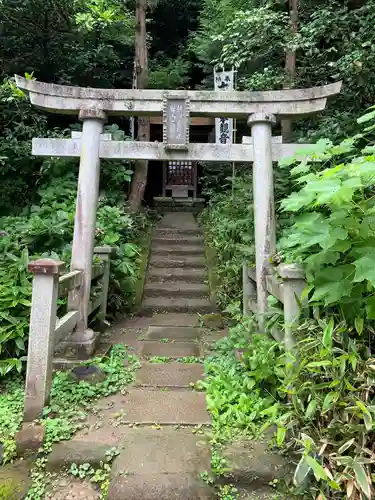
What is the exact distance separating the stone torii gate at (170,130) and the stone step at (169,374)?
0.96 metres

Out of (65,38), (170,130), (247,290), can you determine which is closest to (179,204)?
(65,38)

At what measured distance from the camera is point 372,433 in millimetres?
2111

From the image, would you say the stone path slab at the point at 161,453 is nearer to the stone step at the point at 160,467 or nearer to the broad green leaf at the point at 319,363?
the stone step at the point at 160,467

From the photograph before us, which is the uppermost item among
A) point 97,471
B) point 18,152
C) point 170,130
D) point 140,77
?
point 140,77

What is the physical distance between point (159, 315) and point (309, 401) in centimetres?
383

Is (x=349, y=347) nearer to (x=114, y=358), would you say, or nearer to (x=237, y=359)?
(x=237, y=359)

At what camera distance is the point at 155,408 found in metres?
3.12

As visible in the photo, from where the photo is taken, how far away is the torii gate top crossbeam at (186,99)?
4.27m

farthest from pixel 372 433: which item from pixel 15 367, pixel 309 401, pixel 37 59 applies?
pixel 37 59

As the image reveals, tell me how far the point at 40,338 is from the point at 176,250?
5260 mm

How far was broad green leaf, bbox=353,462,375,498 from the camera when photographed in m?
1.89

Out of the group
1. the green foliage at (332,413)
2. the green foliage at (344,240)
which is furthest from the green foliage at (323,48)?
the green foliage at (332,413)

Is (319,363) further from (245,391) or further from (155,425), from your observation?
(155,425)

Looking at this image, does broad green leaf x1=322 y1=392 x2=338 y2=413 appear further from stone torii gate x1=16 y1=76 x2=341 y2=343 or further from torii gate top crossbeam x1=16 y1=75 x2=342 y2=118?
torii gate top crossbeam x1=16 y1=75 x2=342 y2=118
